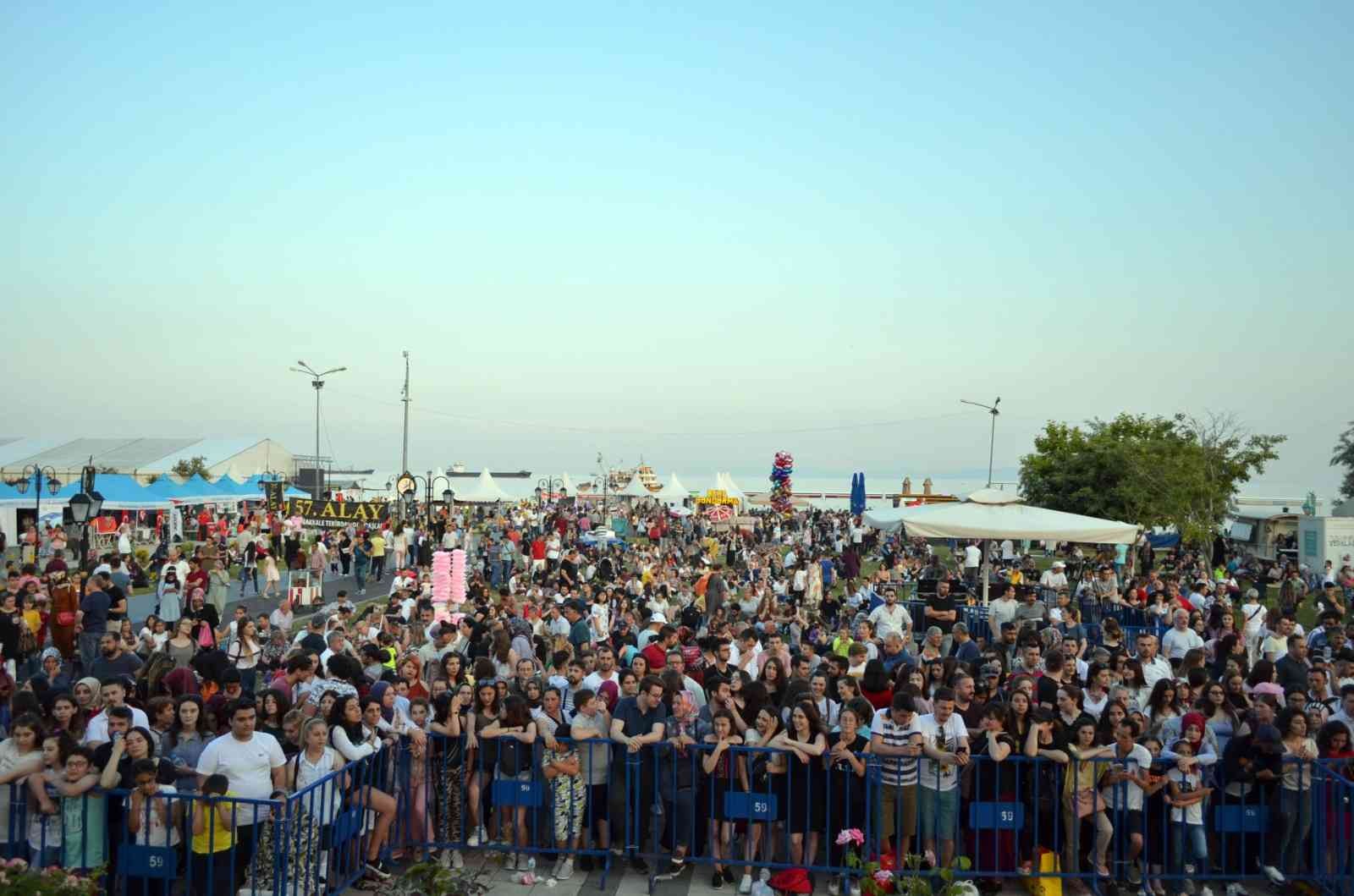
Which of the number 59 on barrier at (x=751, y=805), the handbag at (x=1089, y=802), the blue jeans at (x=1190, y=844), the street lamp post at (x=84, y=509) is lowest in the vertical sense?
the blue jeans at (x=1190, y=844)

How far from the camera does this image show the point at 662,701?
24.6 feet

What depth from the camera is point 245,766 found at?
20.0 ft

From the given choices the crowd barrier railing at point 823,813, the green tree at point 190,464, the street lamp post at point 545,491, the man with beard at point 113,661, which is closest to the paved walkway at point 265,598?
the man with beard at point 113,661

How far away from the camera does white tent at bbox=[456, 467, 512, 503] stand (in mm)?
→ 48250

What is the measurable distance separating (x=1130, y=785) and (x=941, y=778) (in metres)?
1.28

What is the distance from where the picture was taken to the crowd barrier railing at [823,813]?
22.5 ft

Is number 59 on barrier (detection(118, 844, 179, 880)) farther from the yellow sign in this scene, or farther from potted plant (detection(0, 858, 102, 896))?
the yellow sign

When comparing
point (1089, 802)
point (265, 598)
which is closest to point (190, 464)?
point (265, 598)

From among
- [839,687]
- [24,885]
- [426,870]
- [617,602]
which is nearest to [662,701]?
[839,687]

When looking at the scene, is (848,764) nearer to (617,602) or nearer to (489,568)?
(617,602)

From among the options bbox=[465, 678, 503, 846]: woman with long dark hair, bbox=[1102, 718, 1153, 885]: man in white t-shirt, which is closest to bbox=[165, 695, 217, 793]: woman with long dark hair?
bbox=[465, 678, 503, 846]: woman with long dark hair

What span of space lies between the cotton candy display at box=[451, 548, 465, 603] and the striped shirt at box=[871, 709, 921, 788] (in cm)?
1138

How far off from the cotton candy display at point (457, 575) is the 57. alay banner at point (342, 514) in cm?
1102

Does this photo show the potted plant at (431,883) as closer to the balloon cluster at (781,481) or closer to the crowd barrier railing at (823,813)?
the crowd barrier railing at (823,813)
